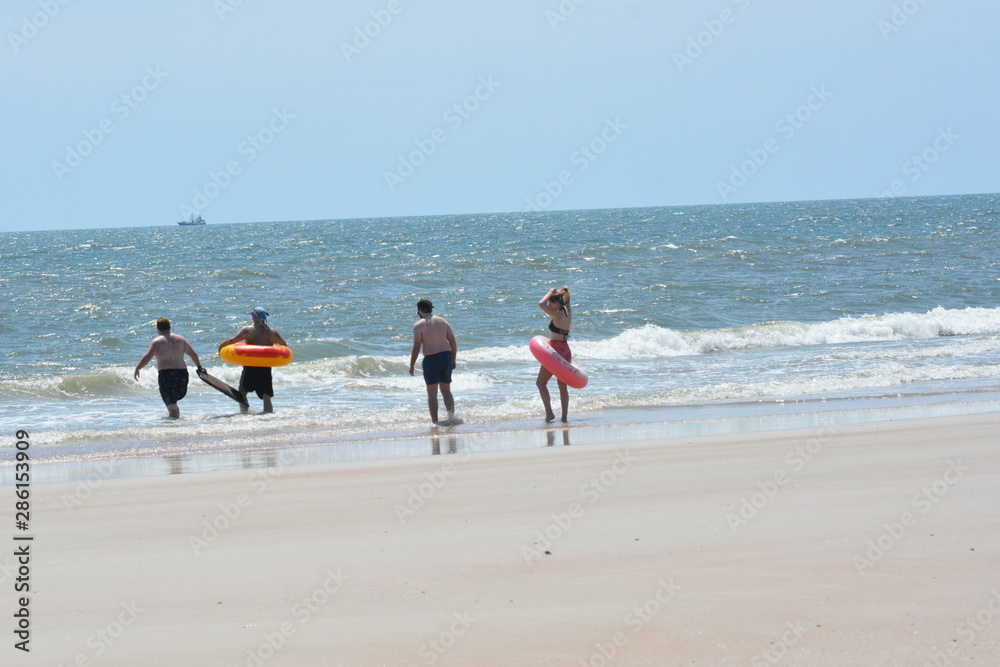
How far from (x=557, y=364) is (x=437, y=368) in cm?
128

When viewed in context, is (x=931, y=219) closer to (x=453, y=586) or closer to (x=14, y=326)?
(x=14, y=326)

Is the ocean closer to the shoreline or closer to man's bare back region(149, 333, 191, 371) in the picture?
the shoreline

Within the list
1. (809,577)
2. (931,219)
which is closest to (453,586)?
(809,577)

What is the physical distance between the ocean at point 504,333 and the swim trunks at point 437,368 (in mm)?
500

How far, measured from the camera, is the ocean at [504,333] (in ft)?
33.5

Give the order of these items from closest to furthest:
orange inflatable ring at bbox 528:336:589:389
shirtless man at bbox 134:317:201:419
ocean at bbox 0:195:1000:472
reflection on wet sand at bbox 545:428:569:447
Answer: reflection on wet sand at bbox 545:428:569:447 → orange inflatable ring at bbox 528:336:589:389 → ocean at bbox 0:195:1000:472 → shirtless man at bbox 134:317:201:419

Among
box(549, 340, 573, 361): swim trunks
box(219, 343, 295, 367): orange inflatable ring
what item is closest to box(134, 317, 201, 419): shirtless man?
box(219, 343, 295, 367): orange inflatable ring

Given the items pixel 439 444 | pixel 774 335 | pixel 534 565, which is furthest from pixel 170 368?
pixel 774 335

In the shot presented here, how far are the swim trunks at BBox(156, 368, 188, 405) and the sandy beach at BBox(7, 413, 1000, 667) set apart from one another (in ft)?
14.3

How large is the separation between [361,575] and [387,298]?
20.3 metres

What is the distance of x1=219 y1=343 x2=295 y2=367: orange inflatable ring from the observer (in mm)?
10703

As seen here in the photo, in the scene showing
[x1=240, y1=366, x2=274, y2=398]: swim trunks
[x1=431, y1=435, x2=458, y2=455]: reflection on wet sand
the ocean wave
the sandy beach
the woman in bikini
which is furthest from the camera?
the ocean wave

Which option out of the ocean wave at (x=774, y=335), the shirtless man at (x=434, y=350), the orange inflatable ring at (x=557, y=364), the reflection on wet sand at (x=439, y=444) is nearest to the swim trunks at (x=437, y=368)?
the shirtless man at (x=434, y=350)

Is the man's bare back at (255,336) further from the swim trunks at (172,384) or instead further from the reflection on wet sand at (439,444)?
the reflection on wet sand at (439,444)
